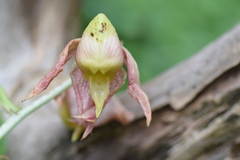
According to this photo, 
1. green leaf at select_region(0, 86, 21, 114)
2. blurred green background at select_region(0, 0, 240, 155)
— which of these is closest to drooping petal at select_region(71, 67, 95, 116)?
green leaf at select_region(0, 86, 21, 114)

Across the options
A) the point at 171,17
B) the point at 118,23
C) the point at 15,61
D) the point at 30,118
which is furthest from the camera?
the point at 171,17

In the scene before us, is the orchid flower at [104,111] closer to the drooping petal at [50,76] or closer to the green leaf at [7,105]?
the green leaf at [7,105]

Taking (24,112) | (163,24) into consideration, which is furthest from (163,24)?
(24,112)

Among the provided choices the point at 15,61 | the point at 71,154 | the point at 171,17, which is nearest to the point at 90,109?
the point at 71,154

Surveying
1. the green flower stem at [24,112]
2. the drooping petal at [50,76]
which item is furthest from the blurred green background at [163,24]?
the drooping petal at [50,76]

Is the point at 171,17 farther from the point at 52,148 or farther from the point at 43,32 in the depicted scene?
the point at 52,148

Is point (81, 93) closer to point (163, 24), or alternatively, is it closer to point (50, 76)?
point (50, 76)
